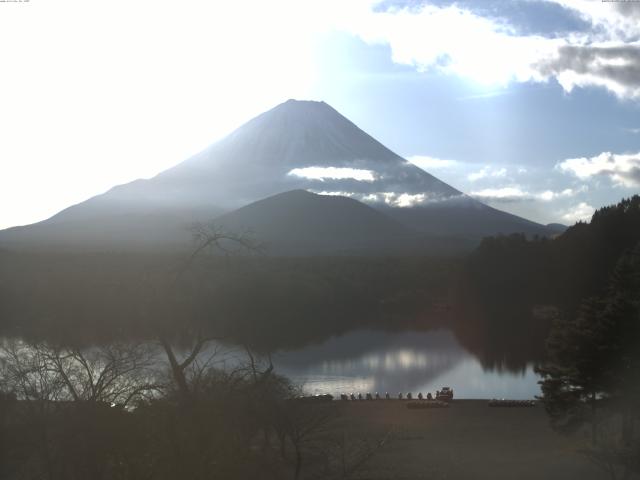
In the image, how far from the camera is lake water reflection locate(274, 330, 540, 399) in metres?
15.7

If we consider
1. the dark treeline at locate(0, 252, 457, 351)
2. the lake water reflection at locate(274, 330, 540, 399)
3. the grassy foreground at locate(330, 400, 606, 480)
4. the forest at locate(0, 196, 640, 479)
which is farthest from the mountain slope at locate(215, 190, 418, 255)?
the grassy foreground at locate(330, 400, 606, 480)

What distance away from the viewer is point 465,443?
32.8ft

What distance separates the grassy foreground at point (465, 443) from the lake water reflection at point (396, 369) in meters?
2.41

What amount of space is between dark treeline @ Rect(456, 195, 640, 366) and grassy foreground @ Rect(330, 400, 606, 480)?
706cm

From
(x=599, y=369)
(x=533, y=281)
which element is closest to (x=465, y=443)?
(x=599, y=369)

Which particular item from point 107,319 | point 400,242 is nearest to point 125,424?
point 107,319

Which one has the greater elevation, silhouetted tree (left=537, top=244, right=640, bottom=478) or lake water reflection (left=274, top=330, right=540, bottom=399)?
silhouetted tree (left=537, top=244, right=640, bottom=478)

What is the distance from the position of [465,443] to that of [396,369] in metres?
8.30

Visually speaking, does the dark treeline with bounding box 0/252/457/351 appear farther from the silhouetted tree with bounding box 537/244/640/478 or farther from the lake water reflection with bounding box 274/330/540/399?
the silhouetted tree with bounding box 537/244/640/478

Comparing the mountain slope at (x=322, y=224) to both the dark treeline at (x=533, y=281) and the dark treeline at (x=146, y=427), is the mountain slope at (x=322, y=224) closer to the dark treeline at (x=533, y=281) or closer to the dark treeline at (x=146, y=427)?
the dark treeline at (x=533, y=281)

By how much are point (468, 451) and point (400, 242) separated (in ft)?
202

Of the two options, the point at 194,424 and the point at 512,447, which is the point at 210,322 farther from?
the point at 194,424

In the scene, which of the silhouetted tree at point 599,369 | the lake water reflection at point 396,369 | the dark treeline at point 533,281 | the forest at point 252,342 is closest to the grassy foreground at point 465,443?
the forest at point 252,342

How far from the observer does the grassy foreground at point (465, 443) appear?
8328 mm
